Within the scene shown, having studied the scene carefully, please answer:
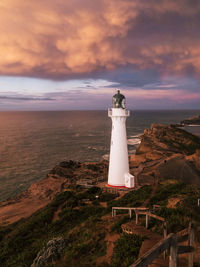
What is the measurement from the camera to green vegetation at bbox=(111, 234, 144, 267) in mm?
7915

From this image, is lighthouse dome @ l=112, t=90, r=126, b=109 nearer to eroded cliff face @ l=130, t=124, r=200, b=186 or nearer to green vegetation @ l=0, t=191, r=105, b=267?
green vegetation @ l=0, t=191, r=105, b=267

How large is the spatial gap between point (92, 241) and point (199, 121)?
14470 centimetres

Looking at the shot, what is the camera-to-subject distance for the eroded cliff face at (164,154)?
95.5 feet

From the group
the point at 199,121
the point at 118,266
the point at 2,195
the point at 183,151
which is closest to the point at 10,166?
→ the point at 2,195

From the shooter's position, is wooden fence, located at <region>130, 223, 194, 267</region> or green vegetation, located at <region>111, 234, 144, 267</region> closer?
wooden fence, located at <region>130, 223, 194, 267</region>

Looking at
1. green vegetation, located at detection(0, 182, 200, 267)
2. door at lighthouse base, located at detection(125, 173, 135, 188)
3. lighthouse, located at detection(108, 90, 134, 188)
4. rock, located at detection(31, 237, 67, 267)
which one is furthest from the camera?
door at lighthouse base, located at detection(125, 173, 135, 188)

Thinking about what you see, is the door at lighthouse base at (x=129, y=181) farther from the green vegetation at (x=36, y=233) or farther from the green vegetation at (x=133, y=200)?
the green vegetation at (x=36, y=233)

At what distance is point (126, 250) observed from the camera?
28.3 feet

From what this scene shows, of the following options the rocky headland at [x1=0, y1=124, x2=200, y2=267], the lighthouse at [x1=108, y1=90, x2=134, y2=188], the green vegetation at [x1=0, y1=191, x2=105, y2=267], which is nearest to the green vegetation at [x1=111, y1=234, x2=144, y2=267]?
the rocky headland at [x1=0, y1=124, x2=200, y2=267]

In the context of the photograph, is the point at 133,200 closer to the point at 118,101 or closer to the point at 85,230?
the point at 85,230

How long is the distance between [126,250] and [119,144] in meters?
14.3

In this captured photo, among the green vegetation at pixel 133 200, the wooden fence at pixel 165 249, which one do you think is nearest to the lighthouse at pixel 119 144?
the green vegetation at pixel 133 200

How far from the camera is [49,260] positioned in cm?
1002

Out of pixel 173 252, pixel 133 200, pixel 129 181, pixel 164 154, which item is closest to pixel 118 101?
pixel 129 181
